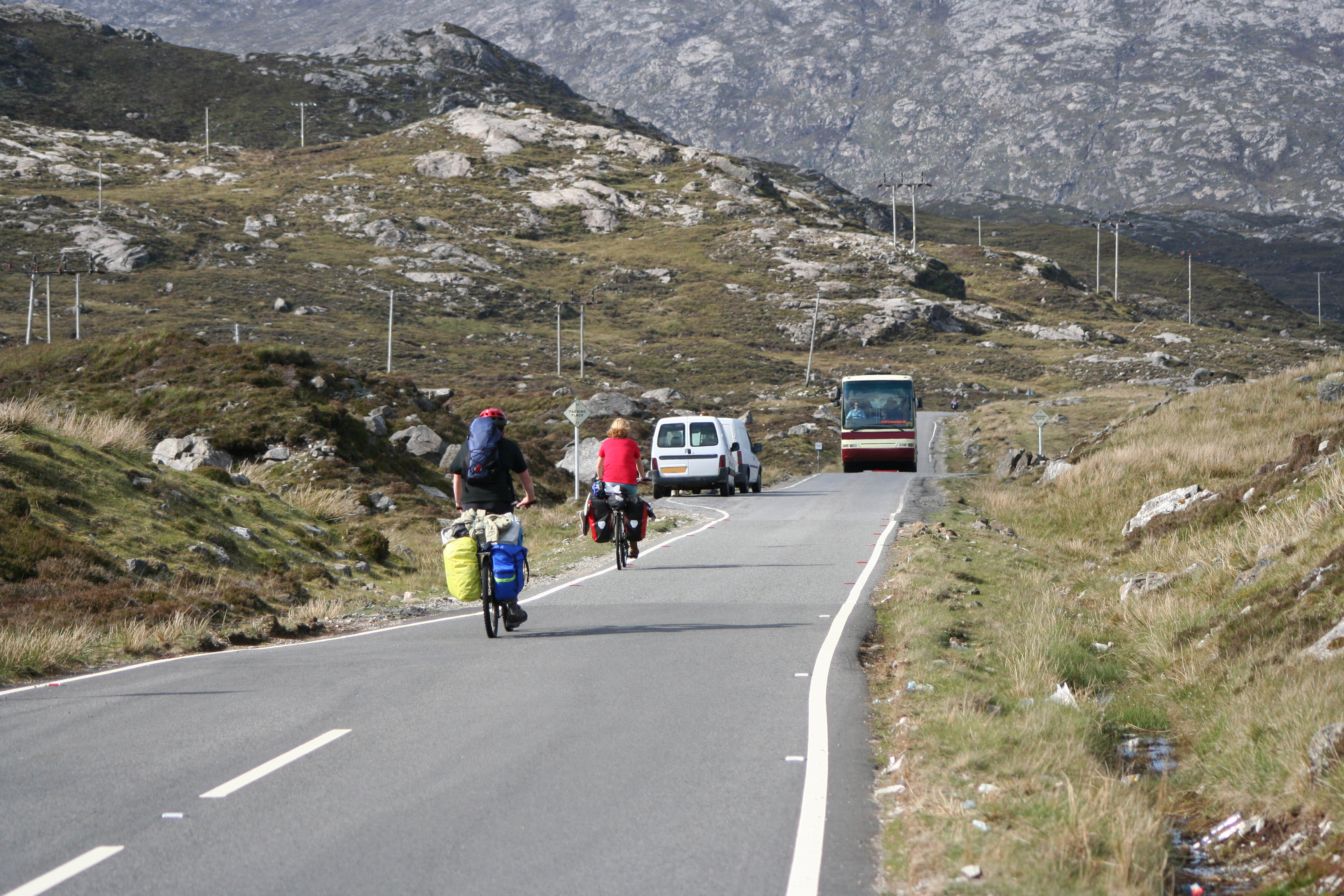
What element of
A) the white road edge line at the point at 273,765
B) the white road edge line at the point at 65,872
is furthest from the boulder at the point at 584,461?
the white road edge line at the point at 65,872

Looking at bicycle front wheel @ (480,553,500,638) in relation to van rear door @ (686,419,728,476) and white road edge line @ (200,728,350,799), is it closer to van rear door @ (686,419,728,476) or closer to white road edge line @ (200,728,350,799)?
white road edge line @ (200,728,350,799)

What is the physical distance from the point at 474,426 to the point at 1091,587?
820 centimetres

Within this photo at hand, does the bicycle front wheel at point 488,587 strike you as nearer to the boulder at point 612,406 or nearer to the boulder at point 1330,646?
the boulder at point 1330,646

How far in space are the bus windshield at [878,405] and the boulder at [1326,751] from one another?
35.7 m

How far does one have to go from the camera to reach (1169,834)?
5605mm

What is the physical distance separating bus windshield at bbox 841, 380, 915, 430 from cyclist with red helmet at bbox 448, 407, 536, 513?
31566mm

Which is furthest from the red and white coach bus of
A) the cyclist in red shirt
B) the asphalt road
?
the asphalt road

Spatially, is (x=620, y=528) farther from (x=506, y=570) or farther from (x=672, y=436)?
(x=672, y=436)

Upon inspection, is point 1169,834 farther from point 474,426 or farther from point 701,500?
point 701,500

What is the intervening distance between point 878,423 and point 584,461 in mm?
11645

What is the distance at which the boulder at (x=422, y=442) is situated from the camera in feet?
106

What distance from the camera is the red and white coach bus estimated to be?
1646 inches

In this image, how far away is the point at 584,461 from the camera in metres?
38.3

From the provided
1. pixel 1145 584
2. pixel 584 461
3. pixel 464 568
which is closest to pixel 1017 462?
pixel 584 461
